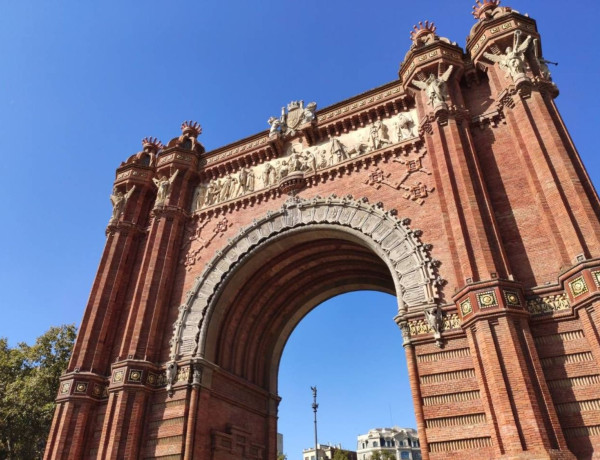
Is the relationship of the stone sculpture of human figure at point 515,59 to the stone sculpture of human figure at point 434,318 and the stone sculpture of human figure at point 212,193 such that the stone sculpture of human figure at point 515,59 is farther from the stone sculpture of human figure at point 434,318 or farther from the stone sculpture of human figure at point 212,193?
the stone sculpture of human figure at point 212,193

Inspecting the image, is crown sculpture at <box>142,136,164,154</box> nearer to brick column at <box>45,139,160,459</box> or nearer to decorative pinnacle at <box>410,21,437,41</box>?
brick column at <box>45,139,160,459</box>

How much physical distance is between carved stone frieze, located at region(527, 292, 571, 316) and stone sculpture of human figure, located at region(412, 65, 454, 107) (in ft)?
21.2

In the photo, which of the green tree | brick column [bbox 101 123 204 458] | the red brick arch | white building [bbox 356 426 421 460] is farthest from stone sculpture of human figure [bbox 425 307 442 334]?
white building [bbox 356 426 421 460]

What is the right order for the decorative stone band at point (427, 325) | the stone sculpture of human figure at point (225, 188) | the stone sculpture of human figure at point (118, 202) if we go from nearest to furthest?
the decorative stone band at point (427, 325) < the stone sculpture of human figure at point (225, 188) < the stone sculpture of human figure at point (118, 202)

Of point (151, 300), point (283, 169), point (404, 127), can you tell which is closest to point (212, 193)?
point (283, 169)

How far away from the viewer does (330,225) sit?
14.3m

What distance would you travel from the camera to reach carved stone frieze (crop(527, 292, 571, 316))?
9641mm

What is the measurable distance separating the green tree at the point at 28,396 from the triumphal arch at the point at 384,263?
348 inches

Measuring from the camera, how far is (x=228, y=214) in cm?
1689

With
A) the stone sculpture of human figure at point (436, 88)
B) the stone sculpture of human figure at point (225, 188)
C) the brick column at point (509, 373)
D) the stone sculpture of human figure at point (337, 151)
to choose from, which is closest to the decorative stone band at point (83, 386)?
the stone sculpture of human figure at point (225, 188)

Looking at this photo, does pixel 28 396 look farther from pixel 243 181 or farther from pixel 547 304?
pixel 547 304

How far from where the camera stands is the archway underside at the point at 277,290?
15281mm

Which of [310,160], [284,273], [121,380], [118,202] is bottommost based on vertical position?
[121,380]

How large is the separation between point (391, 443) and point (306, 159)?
80307 millimetres
